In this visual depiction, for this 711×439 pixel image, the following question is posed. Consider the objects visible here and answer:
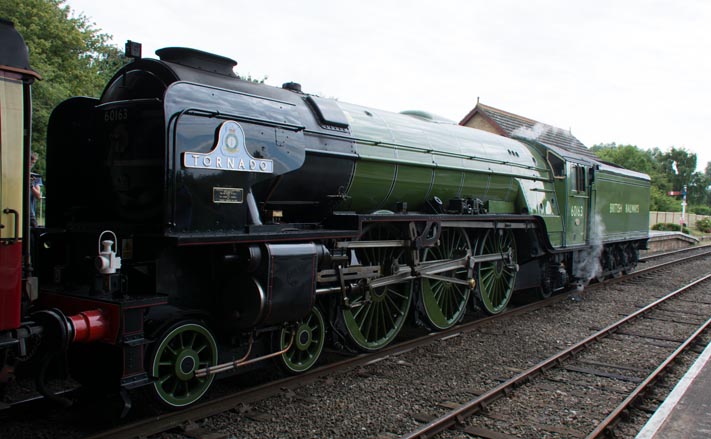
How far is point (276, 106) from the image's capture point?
5.62 meters

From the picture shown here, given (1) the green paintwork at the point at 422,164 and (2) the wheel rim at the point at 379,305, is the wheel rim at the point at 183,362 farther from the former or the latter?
(1) the green paintwork at the point at 422,164

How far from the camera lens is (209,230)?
Answer: 4781 millimetres

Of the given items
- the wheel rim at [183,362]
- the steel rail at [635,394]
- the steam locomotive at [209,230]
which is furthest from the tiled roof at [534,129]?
the wheel rim at [183,362]

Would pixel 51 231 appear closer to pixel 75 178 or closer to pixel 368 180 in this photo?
pixel 75 178

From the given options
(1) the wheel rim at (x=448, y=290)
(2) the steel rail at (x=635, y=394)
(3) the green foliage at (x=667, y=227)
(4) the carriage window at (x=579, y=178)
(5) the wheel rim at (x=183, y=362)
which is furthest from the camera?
(3) the green foliage at (x=667, y=227)

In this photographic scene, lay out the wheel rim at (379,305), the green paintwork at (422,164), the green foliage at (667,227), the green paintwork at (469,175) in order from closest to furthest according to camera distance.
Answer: the wheel rim at (379,305) < the green paintwork at (422,164) < the green paintwork at (469,175) < the green foliage at (667,227)

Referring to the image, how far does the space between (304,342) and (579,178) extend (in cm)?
852

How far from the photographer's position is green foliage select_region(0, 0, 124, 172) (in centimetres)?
1875

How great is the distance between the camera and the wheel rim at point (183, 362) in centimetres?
455

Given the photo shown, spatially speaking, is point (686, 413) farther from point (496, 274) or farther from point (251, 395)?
point (496, 274)

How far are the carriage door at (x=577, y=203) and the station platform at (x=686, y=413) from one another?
5.75 meters

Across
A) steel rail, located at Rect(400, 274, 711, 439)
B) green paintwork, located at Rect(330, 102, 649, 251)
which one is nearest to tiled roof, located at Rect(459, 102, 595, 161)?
green paintwork, located at Rect(330, 102, 649, 251)

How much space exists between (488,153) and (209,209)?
19.9ft

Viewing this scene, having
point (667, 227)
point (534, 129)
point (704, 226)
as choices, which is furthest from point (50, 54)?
point (704, 226)
